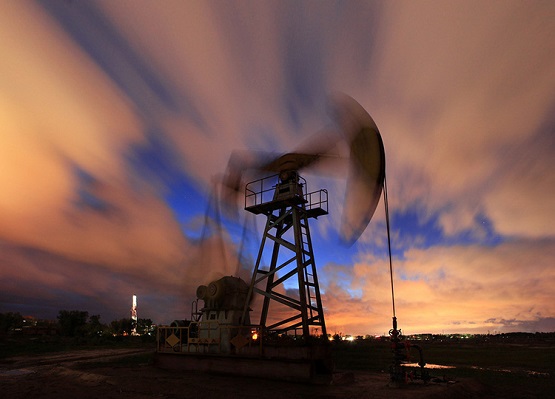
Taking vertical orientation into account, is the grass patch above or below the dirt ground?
below

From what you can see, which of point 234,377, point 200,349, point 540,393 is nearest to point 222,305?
point 200,349

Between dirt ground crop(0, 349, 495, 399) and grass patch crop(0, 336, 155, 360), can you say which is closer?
dirt ground crop(0, 349, 495, 399)

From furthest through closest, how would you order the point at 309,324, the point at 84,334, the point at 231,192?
the point at 84,334, the point at 231,192, the point at 309,324

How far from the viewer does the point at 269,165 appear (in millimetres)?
23797

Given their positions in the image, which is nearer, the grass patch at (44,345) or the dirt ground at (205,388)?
the dirt ground at (205,388)

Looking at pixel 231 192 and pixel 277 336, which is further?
pixel 231 192

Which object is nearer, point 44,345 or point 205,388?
point 205,388

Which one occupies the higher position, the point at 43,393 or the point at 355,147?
the point at 355,147

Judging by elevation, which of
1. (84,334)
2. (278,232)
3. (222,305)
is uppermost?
(278,232)

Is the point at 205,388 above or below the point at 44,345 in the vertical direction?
above

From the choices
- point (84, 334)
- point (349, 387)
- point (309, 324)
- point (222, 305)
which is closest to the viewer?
point (349, 387)

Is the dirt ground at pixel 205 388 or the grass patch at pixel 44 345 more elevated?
the dirt ground at pixel 205 388

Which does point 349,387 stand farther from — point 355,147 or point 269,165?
point 269,165

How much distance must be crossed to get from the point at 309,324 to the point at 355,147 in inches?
380
